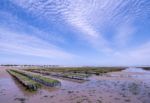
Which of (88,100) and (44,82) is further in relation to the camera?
(44,82)

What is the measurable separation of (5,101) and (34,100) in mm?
2654

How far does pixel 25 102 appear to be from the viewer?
14.9m

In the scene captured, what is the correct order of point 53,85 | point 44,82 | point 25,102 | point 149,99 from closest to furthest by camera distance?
point 25,102 < point 149,99 < point 53,85 < point 44,82

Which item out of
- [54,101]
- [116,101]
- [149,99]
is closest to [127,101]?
[116,101]

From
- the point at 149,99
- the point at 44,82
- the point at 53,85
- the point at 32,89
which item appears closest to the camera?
the point at 149,99

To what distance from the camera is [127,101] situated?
1530cm

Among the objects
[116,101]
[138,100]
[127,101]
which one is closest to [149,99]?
[138,100]

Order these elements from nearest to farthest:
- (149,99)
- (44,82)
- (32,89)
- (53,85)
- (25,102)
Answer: (25,102) → (149,99) → (32,89) → (53,85) → (44,82)

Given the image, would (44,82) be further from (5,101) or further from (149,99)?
(149,99)

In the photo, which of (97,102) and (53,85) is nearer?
(97,102)

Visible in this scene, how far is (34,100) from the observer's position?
15.5m

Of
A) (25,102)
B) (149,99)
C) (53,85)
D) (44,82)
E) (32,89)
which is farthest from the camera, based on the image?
(44,82)

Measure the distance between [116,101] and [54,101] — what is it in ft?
19.0

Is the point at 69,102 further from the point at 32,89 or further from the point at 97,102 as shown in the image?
the point at 32,89
